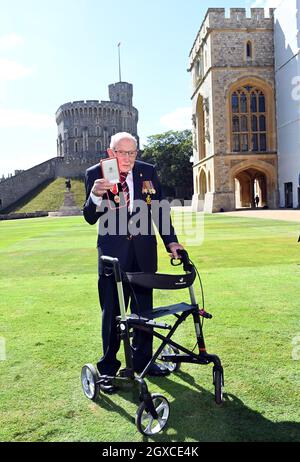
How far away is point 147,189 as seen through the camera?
3723 millimetres

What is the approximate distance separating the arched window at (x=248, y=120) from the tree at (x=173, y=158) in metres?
27.5

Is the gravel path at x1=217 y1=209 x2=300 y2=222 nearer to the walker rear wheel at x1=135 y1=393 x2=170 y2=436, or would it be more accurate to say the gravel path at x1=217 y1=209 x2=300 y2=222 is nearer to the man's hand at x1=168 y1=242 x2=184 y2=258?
the man's hand at x1=168 y1=242 x2=184 y2=258

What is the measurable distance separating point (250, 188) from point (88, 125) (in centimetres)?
4153

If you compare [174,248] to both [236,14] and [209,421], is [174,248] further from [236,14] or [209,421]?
[236,14]

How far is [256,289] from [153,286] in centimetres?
374

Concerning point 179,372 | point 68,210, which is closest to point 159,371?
point 179,372

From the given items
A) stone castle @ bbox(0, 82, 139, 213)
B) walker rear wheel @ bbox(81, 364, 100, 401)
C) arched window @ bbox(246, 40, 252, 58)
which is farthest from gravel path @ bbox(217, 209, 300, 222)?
stone castle @ bbox(0, 82, 139, 213)

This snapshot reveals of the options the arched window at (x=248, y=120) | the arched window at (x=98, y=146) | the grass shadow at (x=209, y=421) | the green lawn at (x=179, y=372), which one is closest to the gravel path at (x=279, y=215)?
the arched window at (x=248, y=120)

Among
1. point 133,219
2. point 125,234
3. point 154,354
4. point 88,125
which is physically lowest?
point 154,354

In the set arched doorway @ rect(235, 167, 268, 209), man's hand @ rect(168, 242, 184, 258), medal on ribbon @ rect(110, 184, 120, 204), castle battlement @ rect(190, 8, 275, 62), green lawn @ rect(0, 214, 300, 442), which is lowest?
green lawn @ rect(0, 214, 300, 442)

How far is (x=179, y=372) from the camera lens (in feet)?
12.7

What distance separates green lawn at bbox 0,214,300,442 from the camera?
287cm

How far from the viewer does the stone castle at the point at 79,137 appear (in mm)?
73062

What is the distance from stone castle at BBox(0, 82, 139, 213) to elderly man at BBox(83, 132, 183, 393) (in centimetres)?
6931
